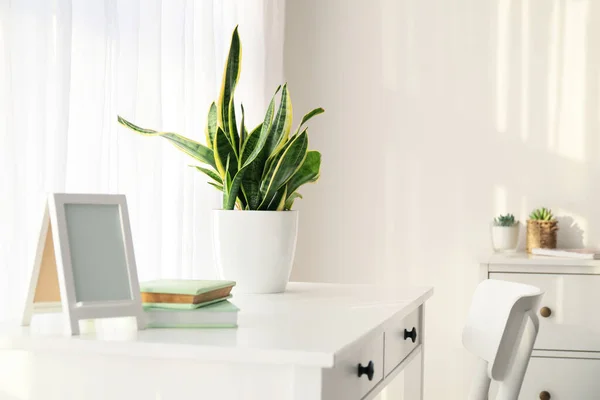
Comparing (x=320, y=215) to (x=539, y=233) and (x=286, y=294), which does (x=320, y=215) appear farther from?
(x=286, y=294)

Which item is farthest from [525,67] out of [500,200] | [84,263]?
[84,263]

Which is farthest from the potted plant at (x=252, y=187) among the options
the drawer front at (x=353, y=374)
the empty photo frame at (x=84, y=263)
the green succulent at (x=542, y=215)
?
the green succulent at (x=542, y=215)

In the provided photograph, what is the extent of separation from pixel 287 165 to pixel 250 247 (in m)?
0.21

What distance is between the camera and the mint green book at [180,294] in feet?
4.24

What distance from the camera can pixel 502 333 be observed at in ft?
5.20

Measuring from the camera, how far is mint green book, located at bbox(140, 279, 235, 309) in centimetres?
129

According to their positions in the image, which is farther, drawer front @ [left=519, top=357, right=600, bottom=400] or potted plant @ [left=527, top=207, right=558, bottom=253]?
potted plant @ [left=527, top=207, right=558, bottom=253]

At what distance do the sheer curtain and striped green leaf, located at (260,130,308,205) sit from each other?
42 centimetres

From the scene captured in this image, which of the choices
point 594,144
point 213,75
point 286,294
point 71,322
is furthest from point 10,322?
point 594,144

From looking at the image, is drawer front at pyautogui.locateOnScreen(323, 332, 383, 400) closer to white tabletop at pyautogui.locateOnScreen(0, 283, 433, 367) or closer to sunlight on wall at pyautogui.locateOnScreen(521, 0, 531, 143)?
white tabletop at pyautogui.locateOnScreen(0, 283, 433, 367)

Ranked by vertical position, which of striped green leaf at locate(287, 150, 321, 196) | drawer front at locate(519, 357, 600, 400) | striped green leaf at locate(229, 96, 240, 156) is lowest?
drawer front at locate(519, 357, 600, 400)

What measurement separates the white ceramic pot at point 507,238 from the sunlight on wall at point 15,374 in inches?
82.2

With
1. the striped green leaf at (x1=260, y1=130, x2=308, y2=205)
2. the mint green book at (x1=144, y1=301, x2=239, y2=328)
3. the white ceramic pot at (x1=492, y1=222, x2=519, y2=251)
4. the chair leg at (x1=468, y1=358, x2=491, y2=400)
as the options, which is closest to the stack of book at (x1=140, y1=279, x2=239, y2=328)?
the mint green book at (x1=144, y1=301, x2=239, y2=328)

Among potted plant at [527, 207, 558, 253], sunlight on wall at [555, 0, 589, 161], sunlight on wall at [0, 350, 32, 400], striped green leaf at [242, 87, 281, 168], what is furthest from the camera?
sunlight on wall at [555, 0, 589, 161]
